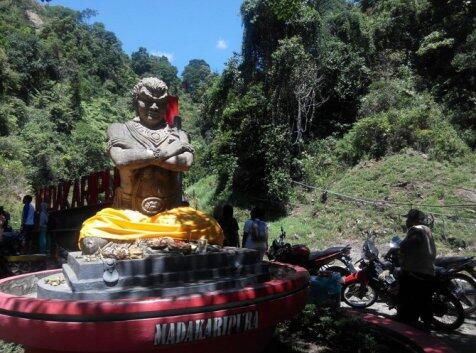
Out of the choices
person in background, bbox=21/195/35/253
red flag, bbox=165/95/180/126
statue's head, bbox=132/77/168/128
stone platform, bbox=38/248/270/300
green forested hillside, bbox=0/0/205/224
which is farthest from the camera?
green forested hillside, bbox=0/0/205/224

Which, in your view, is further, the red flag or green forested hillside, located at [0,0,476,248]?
green forested hillside, located at [0,0,476,248]

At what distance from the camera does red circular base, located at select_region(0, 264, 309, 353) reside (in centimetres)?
304

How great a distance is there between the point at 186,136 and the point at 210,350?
2.44 meters

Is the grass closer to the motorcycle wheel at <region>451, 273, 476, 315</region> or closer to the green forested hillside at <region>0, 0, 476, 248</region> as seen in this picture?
the green forested hillside at <region>0, 0, 476, 248</region>

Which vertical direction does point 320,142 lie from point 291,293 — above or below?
above

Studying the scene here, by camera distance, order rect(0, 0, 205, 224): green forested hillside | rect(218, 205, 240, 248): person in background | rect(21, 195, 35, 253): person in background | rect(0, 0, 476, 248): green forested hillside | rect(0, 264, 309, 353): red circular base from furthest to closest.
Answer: rect(0, 0, 205, 224): green forested hillside, rect(0, 0, 476, 248): green forested hillside, rect(21, 195, 35, 253): person in background, rect(218, 205, 240, 248): person in background, rect(0, 264, 309, 353): red circular base

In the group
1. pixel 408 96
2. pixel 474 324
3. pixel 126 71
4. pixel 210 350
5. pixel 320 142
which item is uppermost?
pixel 126 71

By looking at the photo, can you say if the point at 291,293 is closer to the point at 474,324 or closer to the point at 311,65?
the point at 474,324

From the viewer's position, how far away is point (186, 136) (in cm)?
517

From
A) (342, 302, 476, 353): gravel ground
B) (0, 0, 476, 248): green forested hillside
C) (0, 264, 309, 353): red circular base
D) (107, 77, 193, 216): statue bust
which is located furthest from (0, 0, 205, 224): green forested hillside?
(342, 302, 476, 353): gravel ground

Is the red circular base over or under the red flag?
under

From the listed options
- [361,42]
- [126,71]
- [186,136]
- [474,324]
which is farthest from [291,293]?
[126,71]

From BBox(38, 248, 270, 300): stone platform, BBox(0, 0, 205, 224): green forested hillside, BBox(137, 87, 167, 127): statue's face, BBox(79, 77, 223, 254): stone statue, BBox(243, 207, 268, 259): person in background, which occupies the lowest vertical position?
BBox(38, 248, 270, 300): stone platform

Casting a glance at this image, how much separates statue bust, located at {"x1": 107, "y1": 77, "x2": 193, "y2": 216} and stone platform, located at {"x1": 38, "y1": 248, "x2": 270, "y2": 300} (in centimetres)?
95
